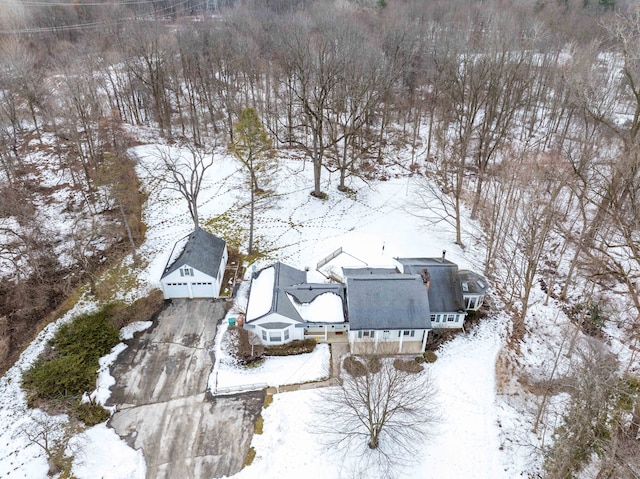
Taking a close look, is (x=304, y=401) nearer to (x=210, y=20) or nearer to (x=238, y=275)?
(x=238, y=275)

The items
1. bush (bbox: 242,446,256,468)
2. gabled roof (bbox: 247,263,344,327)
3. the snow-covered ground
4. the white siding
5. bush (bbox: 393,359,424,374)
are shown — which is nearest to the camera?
the snow-covered ground

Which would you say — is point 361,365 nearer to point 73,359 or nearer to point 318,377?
point 318,377

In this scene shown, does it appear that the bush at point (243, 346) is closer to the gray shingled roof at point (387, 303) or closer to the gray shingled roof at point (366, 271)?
the gray shingled roof at point (387, 303)

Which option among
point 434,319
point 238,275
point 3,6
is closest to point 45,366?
point 238,275

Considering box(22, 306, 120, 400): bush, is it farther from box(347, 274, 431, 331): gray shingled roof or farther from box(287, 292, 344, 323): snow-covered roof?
box(347, 274, 431, 331): gray shingled roof

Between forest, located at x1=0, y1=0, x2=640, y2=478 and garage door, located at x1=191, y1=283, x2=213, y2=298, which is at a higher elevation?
forest, located at x1=0, y1=0, x2=640, y2=478

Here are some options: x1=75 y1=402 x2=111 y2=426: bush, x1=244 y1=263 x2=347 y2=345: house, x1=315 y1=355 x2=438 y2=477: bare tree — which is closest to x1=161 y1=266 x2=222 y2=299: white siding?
x1=244 y1=263 x2=347 y2=345: house

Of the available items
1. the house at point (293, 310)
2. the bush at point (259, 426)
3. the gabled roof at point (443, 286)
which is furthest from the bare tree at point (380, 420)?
the gabled roof at point (443, 286)
